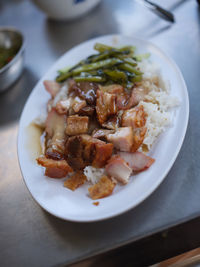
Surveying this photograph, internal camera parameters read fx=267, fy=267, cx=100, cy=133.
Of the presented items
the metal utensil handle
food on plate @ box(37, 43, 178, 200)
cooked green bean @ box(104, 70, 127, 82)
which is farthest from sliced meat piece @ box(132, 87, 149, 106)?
the metal utensil handle

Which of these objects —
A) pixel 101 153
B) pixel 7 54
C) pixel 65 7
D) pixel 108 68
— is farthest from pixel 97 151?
pixel 65 7

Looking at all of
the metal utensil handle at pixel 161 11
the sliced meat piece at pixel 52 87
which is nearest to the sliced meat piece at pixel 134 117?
the sliced meat piece at pixel 52 87

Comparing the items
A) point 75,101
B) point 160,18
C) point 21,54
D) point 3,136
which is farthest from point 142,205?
point 160,18

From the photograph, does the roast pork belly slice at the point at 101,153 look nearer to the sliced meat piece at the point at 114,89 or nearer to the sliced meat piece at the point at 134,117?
the sliced meat piece at the point at 134,117

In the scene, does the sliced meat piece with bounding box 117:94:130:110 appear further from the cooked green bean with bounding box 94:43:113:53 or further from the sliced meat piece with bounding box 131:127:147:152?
the cooked green bean with bounding box 94:43:113:53

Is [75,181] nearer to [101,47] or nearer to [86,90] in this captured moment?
[86,90]

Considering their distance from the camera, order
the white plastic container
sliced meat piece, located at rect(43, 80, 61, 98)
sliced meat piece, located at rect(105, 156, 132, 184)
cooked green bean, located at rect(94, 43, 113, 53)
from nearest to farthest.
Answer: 1. sliced meat piece, located at rect(105, 156, 132, 184)
2. sliced meat piece, located at rect(43, 80, 61, 98)
3. cooked green bean, located at rect(94, 43, 113, 53)
4. the white plastic container

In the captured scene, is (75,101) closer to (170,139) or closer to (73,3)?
(170,139)
